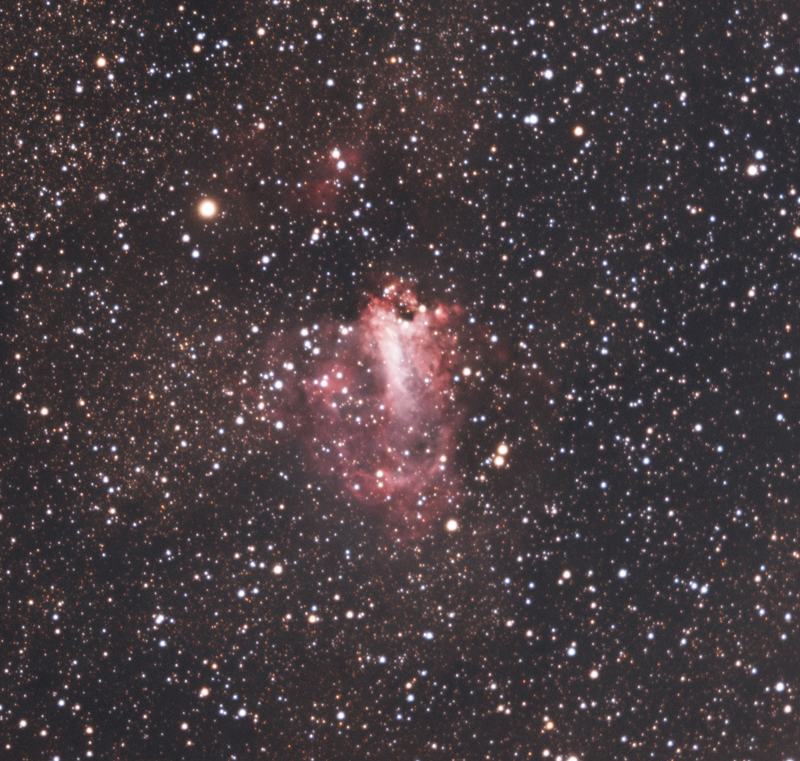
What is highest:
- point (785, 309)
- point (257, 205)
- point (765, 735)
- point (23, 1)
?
point (23, 1)

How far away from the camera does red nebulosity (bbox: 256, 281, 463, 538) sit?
0.39m

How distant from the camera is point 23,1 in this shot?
371 mm

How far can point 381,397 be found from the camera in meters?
0.39

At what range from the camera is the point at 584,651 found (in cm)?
43

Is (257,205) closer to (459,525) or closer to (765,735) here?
(459,525)

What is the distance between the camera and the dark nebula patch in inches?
15.2

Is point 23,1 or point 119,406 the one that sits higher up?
point 23,1

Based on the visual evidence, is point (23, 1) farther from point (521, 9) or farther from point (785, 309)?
point (785, 309)

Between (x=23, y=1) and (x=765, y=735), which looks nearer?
(x=23, y=1)

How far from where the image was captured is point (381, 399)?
390 mm

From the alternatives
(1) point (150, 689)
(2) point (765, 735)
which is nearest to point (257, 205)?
(1) point (150, 689)

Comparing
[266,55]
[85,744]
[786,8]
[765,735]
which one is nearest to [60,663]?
[85,744]

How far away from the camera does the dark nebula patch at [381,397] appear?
386mm

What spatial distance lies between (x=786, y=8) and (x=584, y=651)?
1.85 ft
